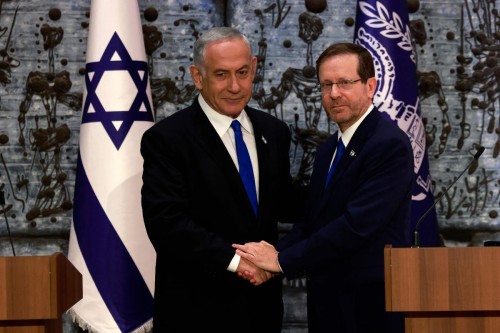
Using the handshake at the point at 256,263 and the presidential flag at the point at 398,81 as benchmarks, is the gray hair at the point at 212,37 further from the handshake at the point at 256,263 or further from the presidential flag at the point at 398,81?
the presidential flag at the point at 398,81

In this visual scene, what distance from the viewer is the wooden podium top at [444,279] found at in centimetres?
258

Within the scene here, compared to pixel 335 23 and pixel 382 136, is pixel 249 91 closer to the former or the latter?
pixel 382 136

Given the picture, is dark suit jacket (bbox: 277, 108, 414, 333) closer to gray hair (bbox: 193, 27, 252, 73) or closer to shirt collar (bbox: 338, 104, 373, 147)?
shirt collar (bbox: 338, 104, 373, 147)

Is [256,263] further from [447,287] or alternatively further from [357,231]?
[447,287]

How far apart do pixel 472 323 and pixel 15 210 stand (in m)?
2.94

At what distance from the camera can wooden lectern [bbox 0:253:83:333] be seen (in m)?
2.55

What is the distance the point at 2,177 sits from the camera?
4805 millimetres

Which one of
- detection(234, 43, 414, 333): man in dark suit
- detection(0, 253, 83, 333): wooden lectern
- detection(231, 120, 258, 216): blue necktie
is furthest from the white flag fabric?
detection(0, 253, 83, 333): wooden lectern

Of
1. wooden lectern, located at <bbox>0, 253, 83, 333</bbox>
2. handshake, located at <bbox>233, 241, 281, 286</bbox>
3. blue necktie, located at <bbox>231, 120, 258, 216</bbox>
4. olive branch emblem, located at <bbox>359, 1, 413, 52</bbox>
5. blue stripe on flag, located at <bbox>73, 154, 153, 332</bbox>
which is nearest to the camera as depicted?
wooden lectern, located at <bbox>0, 253, 83, 333</bbox>

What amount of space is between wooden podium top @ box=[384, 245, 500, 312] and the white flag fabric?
6.02ft


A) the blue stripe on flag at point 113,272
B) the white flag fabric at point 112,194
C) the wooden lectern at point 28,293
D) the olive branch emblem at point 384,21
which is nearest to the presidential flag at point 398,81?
the olive branch emblem at point 384,21

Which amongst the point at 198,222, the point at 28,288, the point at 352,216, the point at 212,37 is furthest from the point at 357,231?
the point at 28,288

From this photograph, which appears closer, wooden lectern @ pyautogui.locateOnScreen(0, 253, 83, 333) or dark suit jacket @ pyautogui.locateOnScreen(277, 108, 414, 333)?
wooden lectern @ pyautogui.locateOnScreen(0, 253, 83, 333)

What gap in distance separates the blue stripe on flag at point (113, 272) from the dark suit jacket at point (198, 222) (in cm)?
79
